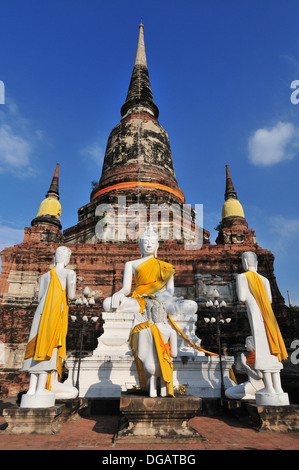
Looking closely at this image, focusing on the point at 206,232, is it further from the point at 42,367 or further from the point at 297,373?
the point at 42,367

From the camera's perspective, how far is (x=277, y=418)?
4.81 meters

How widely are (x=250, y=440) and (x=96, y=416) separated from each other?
10.9ft

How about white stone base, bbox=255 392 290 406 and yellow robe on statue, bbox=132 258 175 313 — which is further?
yellow robe on statue, bbox=132 258 175 313

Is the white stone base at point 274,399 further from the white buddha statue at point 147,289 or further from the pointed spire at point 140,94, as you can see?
the pointed spire at point 140,94

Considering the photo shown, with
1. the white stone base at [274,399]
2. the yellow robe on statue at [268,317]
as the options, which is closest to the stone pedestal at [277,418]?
the white stone base at [274,399]

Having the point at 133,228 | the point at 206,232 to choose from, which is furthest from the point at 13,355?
the point at 206,232

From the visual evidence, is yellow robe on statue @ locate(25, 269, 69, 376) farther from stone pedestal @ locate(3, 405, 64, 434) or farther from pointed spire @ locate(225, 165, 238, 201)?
pointed spire @ locate(225, 165, 238, 201)

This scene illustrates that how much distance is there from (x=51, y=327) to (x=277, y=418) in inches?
156

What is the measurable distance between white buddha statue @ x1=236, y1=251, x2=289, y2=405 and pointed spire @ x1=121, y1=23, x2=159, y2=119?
2179 centimetres

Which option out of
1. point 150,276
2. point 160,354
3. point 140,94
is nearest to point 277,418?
point 160,354

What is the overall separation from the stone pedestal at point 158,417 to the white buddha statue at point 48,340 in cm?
164

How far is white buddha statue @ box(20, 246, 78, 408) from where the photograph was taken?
497 centimetres

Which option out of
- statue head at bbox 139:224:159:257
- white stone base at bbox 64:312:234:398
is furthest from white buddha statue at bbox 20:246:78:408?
statue head at bbox 139:224:159:257

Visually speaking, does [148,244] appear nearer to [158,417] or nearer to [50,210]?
[158,417]
